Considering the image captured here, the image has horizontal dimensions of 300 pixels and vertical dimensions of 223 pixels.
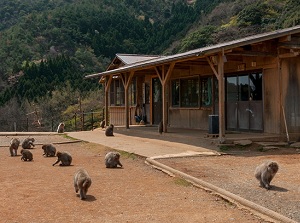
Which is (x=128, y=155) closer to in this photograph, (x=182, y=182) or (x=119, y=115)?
(x=182, y=182)

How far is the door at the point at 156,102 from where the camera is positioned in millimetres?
22188

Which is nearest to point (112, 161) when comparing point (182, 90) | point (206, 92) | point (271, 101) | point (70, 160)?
point (70, 160)

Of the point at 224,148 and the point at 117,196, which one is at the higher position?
the point at 224,148

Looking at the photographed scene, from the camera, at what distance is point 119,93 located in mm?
24922

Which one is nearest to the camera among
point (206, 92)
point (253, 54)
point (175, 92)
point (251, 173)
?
point (251, 173)

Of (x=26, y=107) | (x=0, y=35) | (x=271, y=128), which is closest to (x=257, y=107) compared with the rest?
(x=271, y=128)

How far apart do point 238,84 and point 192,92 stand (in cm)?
315

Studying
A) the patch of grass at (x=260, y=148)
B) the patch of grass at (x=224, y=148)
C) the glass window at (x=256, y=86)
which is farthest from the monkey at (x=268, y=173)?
the glass window at (x=256, y=86)

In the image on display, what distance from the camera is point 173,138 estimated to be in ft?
51.4

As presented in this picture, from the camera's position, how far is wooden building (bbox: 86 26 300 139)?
1333 centimetres

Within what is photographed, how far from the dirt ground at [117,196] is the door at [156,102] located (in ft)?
36.2

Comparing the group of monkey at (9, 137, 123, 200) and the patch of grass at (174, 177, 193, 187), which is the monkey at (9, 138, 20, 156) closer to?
the group of monkey at (9, 137, 123, 200)

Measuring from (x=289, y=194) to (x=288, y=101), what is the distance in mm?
7715

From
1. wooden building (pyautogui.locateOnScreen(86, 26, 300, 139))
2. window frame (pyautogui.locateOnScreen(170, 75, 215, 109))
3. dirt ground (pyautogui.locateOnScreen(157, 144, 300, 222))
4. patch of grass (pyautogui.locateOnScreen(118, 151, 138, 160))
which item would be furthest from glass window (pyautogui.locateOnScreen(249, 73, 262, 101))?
patch of grass (pyautogui.locateOnScreen(118, 151, 138, 160))
